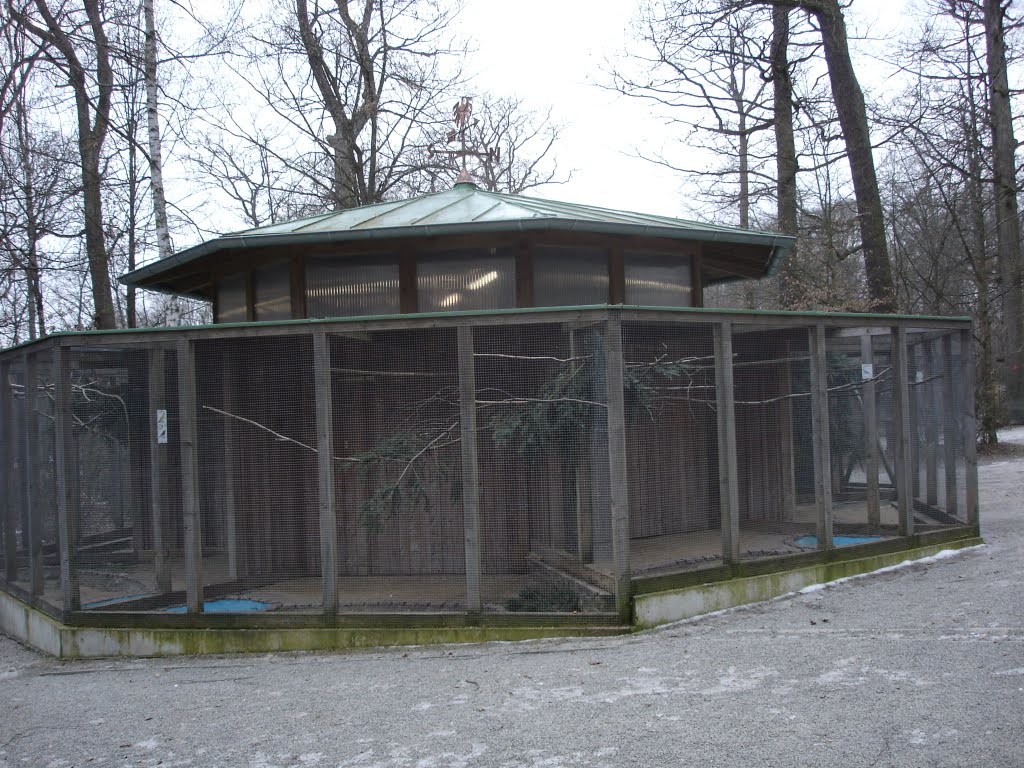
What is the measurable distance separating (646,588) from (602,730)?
181 centimetres

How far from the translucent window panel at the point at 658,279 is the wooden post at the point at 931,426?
236 centimetres

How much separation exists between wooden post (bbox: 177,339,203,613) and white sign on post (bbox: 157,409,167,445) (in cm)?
14

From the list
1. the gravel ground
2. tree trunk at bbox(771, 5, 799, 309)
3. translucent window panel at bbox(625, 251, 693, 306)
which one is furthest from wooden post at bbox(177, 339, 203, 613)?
tree trunk at bbox(771, 5, 799, 309)

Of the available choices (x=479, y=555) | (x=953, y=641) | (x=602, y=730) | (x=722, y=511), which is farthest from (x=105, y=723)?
(x=953, y=641)

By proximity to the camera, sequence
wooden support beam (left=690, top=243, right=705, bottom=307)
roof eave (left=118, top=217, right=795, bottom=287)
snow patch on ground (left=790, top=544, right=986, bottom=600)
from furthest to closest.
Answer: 1. wooden support beam (left=690, top=243, right=705, bottom=307)
2. roof eave (left=118, top=217, right=795, bottom=287)
3. snow patch on ground (left=790, top=544, right=986, bottom=600)

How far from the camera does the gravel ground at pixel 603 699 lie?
394 cm

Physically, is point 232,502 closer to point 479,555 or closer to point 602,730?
point 479,555

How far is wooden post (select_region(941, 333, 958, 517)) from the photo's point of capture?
27.0 ft

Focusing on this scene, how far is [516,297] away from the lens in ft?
25.2

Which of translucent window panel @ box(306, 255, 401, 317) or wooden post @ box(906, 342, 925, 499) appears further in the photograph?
wooden post @ box(906, 342, 925, 499)

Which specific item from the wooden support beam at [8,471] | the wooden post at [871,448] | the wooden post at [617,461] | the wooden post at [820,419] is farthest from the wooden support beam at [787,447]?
the wooden support beam at [8,471]

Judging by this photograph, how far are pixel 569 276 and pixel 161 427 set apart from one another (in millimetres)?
3638

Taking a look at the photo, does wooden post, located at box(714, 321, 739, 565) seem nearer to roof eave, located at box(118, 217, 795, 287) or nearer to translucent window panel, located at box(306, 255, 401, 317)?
roof eave, located at box(118, 217, 795, 287)

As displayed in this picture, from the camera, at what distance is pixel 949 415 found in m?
8.23
